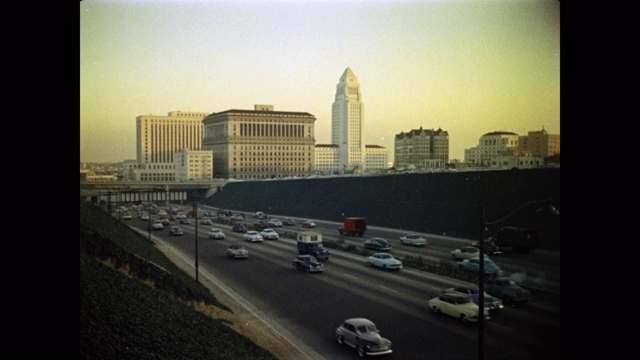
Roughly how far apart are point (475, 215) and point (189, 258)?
9525 mm

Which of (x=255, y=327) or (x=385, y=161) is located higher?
(x=385, y=161)

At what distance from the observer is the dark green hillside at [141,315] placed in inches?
271

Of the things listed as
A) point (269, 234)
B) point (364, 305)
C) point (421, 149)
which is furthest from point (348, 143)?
point (364, 305)

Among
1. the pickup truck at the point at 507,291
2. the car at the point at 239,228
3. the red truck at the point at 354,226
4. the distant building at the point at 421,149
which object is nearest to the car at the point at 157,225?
the car at the point at 239,228

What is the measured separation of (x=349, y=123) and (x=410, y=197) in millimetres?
3741

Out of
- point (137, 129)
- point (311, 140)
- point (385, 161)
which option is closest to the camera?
point (137, 129)

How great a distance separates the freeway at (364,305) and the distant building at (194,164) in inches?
124

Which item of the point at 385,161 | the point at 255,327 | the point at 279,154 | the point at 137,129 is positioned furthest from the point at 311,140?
the point at 255,327

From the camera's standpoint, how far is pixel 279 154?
1684 centimetres

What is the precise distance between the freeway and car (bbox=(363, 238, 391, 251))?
17.2 inches

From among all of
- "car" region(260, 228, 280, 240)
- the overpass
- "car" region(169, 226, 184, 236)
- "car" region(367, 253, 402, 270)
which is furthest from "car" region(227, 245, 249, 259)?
"car" region(367, 253, 402, 270)

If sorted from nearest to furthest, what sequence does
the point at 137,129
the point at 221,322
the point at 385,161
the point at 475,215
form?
the point at 221,322 < the point at 137,129 < the point at 475,215 < the point at 385,161

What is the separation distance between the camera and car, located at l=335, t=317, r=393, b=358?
7.48 m
